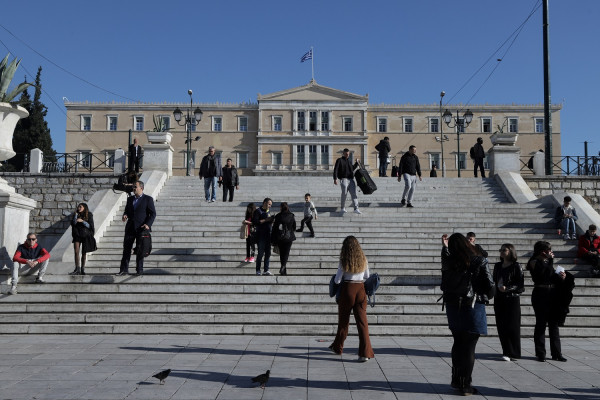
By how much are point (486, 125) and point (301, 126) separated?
20.4 meters

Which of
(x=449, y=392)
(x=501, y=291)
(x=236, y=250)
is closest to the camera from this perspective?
(x=449, y=392)

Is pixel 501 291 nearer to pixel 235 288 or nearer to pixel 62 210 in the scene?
pixel 235 288

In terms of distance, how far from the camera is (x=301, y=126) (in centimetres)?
6388

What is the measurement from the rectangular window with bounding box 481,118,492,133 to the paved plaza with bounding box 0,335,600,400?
57708 millimetres

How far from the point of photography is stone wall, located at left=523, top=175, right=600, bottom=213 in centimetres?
1861

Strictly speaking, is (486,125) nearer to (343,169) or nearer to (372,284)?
(343,169)

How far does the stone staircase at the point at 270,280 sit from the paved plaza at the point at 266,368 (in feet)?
1.56

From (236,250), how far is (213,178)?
452 centimetres

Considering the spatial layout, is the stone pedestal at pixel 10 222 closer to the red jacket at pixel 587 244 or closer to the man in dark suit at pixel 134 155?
the man in dark suit at pixel 134 155

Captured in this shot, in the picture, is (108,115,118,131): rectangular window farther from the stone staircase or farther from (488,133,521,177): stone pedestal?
(488,133,521,177): stone pedestal

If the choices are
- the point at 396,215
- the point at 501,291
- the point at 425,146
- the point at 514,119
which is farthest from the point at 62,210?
the point at 514,119

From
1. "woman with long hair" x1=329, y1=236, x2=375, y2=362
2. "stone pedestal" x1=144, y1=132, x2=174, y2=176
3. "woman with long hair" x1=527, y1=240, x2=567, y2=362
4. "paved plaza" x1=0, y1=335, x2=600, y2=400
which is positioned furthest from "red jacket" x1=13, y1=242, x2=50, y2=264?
"stone pedestal" x1=144, y1=132, x2=174, y2=176

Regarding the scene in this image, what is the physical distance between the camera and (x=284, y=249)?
35.3ft

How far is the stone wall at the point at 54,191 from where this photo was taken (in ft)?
65.4
